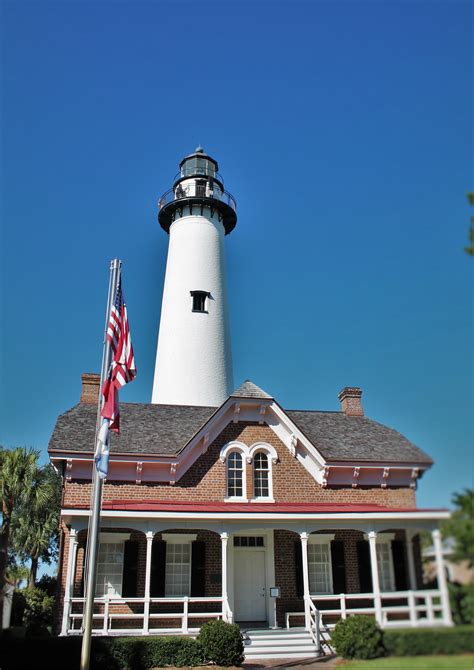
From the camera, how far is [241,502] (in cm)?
1881

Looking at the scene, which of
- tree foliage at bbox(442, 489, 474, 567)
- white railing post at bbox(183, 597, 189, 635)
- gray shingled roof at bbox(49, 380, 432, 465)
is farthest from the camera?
gray shingled roof at bbox(49, 380, 432, 465)

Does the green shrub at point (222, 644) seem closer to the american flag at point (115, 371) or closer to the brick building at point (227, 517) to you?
the brick building at point (227, 517)

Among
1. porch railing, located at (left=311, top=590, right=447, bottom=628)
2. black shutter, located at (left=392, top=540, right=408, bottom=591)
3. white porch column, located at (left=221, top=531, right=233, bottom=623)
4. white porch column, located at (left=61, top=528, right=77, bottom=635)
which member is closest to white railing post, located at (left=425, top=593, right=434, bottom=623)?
porch railing, located at (left=311, top=590, right=447, bottom=628)

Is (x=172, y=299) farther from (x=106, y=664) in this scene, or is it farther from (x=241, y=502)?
(x=106, y=664)

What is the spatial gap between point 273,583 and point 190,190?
20.7m

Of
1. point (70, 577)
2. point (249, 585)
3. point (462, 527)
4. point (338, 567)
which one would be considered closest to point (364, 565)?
point (338, 567)

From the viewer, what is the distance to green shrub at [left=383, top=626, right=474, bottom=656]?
6.09m

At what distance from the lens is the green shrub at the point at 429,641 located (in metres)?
6.09

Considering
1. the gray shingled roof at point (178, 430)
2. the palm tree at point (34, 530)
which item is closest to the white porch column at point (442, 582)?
the gray shingled roof at point (178, 430)

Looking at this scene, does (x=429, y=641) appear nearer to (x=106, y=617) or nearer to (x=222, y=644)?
(x=222, y=644)

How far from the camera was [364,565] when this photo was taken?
17438mm

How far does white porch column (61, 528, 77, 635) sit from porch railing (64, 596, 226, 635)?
4cm

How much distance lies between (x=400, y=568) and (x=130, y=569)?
1197 centimetres

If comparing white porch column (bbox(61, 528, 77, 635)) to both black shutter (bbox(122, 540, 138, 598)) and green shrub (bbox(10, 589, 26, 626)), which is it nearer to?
black shutter (bbox(122, 540, 138, 598))
